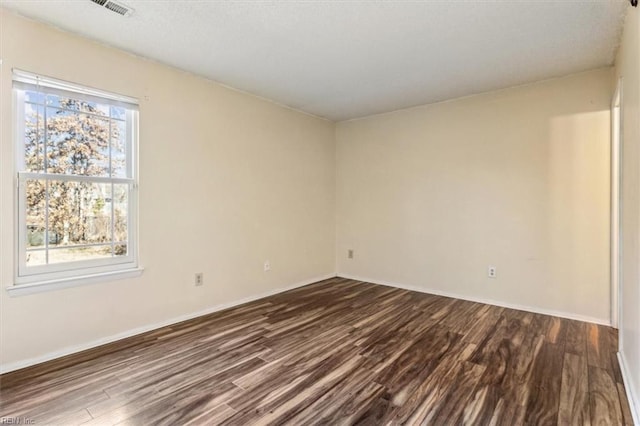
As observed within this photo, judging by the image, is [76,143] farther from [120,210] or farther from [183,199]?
[183,199]

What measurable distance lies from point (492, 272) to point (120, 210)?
13.0 feet

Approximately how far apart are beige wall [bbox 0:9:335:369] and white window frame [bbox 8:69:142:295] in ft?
0.19

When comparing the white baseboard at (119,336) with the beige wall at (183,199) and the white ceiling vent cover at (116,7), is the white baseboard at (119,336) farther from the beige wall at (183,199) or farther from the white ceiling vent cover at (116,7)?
the white ceiling vent cover at (116,7)

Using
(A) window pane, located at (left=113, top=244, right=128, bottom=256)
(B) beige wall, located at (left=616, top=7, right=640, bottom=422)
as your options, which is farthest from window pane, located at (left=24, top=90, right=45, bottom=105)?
(B) beige wall, located at (left=616, top=7, right=640, bottom=422)

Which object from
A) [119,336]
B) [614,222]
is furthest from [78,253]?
[614,222]

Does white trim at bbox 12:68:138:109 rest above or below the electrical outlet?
above

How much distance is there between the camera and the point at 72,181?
2.52 m

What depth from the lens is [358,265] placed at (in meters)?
4.91

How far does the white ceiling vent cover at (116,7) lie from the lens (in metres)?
2.07

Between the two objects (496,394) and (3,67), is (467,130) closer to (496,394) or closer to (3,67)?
(496,394)

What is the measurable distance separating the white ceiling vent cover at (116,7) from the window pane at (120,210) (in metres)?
1.35

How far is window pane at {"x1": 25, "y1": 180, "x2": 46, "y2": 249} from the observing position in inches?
90.4

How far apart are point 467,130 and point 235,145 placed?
110 inches

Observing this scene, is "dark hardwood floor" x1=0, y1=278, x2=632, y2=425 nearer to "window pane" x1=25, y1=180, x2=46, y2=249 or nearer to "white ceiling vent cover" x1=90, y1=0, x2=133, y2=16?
"window pane" x1=25, y1=180, x2=46, y2=249
